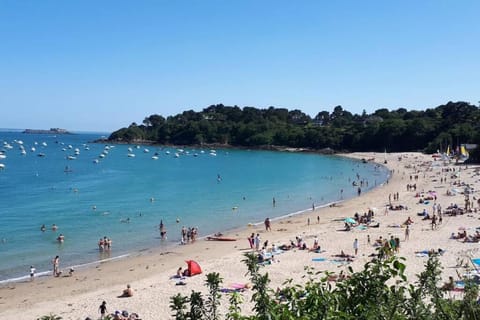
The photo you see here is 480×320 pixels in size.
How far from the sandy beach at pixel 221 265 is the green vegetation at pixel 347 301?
6912 mm

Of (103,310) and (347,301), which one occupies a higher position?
(347,301)

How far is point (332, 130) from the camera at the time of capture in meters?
136

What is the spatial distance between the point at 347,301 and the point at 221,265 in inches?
772

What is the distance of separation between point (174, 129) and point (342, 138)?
68.3m

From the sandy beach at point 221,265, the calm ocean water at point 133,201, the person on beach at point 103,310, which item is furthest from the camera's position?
the calm ocean water at point 133,201

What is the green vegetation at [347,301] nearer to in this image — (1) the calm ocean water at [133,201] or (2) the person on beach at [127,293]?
(2) the person on beach at [127,293]

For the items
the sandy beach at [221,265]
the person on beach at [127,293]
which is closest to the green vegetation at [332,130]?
the sandy beach at [221,265]

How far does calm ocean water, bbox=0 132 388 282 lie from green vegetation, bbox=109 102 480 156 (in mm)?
30047

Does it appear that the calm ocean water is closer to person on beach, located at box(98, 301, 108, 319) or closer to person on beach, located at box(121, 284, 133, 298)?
person on beach, located at box(121, 284, 133, 298)

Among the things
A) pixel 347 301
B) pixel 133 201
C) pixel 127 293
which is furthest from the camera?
pixel 133 201

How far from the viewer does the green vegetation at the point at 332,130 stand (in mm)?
108875

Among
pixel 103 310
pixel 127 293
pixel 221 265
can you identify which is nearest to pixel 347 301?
pixel 103 310

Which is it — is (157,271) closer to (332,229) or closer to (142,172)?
(332,229)

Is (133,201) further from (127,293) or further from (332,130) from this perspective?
(332,130)
